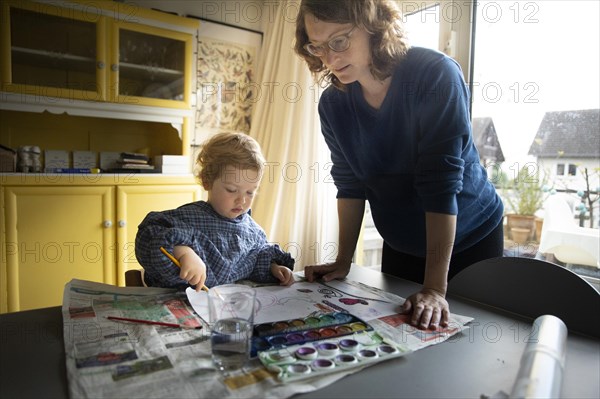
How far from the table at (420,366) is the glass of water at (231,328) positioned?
4.4 inches

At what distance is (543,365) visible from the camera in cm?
55

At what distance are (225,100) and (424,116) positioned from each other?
212cm

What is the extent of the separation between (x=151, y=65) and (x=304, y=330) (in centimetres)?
213

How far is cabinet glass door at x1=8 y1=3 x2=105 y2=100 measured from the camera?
205cm

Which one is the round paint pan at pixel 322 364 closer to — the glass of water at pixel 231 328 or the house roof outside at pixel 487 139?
the glass of water at pixel 231 328

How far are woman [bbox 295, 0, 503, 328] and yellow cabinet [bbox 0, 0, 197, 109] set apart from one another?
1.51 m

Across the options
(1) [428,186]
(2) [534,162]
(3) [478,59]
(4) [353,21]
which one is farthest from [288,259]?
(3) [478,59]

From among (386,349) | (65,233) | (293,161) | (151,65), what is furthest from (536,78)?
(65,233)

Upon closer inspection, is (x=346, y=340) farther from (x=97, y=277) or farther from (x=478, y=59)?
(x=97, y=277)

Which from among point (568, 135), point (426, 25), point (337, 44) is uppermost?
point (426, 25)

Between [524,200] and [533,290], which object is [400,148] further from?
[524,200]

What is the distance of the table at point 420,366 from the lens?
21.7 inches

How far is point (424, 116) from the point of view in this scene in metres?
0.93

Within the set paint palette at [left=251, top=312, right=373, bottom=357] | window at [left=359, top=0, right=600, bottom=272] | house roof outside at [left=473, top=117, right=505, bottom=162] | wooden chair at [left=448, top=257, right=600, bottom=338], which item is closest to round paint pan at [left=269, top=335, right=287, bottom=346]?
paint palette at [left=251, top=312, right=373, bottom=357]
